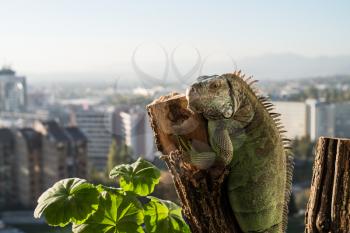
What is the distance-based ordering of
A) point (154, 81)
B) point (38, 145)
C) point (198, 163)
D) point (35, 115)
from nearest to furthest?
1. point (198, 163)
2. point (154, 81)
3. point (38, 145)
4. point (35, 115)

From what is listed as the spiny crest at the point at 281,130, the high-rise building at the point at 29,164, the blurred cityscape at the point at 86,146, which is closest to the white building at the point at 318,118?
the blurred cityscape at the point at 86,146

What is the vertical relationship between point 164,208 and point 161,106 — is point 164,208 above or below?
below

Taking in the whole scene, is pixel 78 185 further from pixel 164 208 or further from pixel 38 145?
pixel 38 145

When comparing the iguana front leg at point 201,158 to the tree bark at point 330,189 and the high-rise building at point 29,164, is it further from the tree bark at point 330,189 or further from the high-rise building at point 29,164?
the high-rise building at point 29,164

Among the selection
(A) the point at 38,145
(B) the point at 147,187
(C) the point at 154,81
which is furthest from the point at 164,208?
(A) the point at 38,145

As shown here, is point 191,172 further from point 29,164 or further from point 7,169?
point 7,169

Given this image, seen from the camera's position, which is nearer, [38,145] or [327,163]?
[327,163]

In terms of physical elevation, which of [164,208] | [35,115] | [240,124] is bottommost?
[35,115]

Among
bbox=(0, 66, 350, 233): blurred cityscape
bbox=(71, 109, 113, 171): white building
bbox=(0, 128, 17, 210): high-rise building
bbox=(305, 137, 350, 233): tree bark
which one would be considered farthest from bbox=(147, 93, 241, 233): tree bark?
bbox=(71, 109, 113, 171): white building
